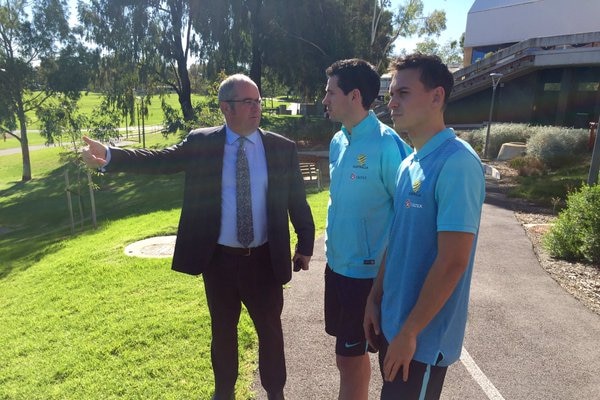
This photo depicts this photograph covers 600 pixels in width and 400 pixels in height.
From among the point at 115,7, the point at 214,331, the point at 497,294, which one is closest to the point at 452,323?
the point at 214,331

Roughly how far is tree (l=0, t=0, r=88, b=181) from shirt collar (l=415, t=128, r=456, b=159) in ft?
90.0

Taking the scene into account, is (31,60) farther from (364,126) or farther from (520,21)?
(520,21)

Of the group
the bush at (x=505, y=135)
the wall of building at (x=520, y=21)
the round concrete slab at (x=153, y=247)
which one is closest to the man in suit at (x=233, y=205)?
the round concrete slab at (x=153, y=247)

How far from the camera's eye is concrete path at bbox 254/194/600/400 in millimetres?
3326

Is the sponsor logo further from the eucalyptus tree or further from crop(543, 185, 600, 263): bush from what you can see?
the eucalyptus tree

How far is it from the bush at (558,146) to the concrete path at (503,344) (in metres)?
9.73

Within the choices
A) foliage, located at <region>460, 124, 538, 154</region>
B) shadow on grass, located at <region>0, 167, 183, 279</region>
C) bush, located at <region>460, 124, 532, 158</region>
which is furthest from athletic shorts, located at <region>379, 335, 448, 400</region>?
foliage, located at <region>460, 124, 538, 154</region>

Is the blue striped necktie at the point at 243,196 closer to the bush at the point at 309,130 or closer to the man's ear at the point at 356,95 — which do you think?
the man's ear at the point at 356,95

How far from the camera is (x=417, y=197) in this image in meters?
1.77

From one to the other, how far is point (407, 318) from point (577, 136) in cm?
1599

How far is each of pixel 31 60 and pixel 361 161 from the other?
28136 millimetres

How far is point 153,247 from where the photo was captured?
284 inches

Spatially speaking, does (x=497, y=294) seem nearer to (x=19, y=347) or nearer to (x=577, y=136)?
(x=19, y=347)

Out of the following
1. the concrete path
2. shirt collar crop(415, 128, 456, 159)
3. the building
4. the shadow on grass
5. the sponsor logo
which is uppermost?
the building
